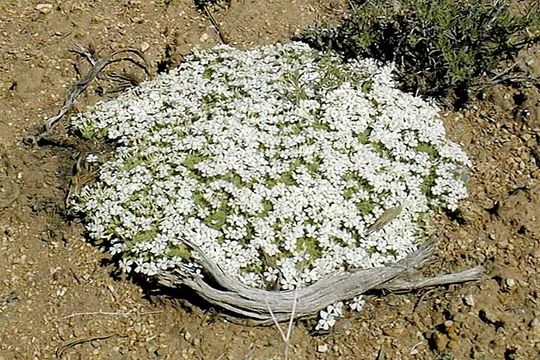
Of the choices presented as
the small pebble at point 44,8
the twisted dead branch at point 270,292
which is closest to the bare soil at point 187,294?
the twisted dead branch at point 270,292

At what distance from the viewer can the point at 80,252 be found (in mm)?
5648

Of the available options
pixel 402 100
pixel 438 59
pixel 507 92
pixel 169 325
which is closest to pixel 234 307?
pixel 169 325

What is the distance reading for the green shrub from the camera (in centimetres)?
611

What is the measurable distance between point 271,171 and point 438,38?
1831 millimetres

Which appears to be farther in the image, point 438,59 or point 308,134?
point 438,59

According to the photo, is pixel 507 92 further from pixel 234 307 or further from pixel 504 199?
pixel 234 307

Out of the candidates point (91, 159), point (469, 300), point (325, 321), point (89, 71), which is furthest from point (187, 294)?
point (89, 71)

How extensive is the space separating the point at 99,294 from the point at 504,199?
3176mm

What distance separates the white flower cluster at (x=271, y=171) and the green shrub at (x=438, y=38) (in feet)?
0.70

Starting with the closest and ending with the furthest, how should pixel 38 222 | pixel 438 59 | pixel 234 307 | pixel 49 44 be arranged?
1. pixel 234 307
2. pixel 38 222
3. pixel 438 59
4. pixel 49 44

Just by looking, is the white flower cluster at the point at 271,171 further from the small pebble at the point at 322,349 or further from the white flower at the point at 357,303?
the small pebble at the point at 322,349

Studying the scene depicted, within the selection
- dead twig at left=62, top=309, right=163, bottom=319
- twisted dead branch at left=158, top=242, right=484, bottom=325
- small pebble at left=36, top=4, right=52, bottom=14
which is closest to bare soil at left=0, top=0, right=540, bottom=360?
dead twig at left=62, top=309, right=163, bottom=319

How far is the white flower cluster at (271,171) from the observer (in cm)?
529

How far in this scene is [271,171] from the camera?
5539 millimetres
